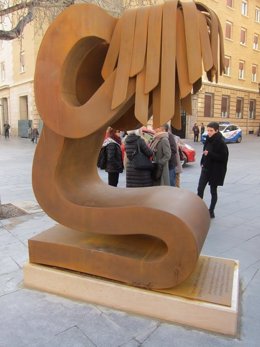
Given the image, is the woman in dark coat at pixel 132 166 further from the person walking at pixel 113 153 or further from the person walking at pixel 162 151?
the person walking at pixel 113 153

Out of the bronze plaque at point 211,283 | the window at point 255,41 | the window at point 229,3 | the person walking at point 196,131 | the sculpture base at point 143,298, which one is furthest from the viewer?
the window at point 255,41

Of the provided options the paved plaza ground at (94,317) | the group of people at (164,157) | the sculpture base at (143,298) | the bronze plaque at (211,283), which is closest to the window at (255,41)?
the group of people at (164,157)

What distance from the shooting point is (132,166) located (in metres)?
5.57

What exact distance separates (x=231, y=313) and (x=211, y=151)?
3454mm

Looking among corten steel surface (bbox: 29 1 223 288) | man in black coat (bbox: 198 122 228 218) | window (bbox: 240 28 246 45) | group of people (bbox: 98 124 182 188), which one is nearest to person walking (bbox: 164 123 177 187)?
group of people (bbox: 98 124 182 188)

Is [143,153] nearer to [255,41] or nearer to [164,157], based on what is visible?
[164,157]

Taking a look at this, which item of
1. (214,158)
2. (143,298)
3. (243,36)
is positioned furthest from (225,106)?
(143,298)

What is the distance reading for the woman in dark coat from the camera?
17.9 ft

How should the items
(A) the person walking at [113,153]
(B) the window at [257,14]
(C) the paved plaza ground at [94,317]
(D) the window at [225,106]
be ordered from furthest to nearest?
(B) the window at [257,14] → (D) the window at [225,106] → (A) the person walking at [113,153] → (C) the paved plaza ground at [94,317]

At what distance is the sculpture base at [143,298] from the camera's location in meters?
2.74

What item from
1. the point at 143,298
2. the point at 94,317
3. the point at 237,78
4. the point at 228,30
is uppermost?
the point at 228,30

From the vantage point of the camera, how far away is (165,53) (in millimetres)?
2705

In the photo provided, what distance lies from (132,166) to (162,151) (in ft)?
2.04

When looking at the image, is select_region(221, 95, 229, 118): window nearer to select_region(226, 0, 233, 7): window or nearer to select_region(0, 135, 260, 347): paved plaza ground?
select_region(226, 0, 233, 7): window
